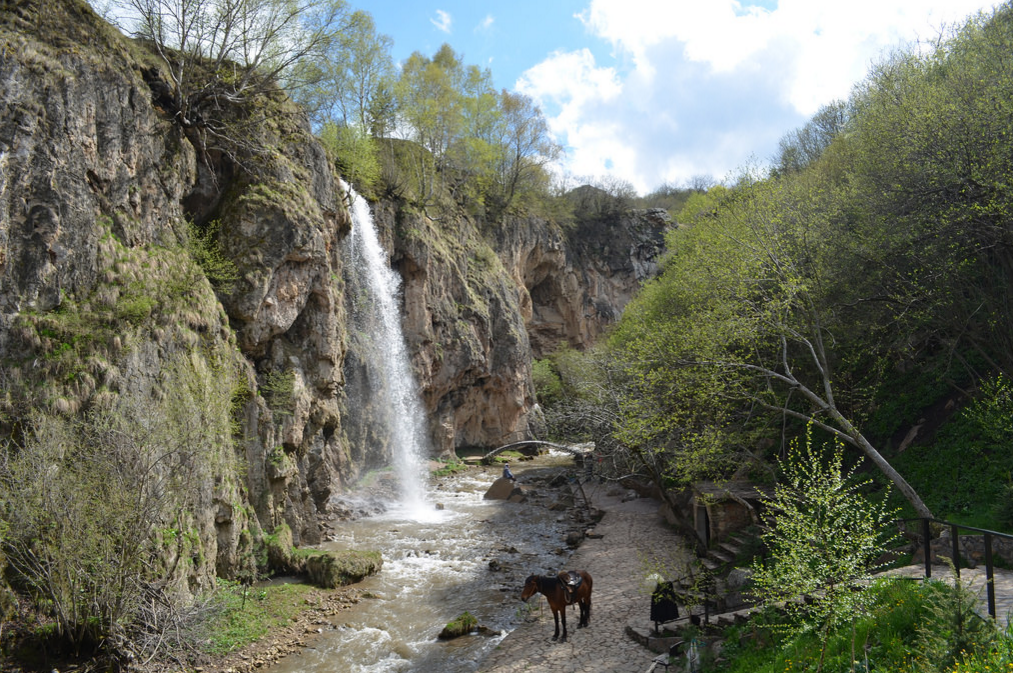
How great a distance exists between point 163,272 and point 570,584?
12.4 meters

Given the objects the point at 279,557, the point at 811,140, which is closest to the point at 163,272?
the point at 279,557

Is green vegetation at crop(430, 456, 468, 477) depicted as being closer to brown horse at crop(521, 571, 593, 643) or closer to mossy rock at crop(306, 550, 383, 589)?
mossy rock at crop(306, 550, 383, 589)

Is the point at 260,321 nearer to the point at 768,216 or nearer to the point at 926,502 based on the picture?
the point at 768,216

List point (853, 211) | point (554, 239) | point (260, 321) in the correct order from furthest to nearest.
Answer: point (554, 239)
point (260, 321)
point (853, 211)

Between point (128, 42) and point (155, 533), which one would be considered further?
point (128, 42)

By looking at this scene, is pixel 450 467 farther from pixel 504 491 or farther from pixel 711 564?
pixel 711 564

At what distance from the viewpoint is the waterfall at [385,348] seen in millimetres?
28703

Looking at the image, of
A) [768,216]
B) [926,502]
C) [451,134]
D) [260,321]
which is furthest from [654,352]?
[451,134]

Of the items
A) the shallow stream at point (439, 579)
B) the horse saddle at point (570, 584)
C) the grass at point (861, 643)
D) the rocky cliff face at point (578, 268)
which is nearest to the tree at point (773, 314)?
the horse saddle at point (570, 584)

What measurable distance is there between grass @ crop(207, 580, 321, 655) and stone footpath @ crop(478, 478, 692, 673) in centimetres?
517

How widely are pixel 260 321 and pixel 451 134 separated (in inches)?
1099

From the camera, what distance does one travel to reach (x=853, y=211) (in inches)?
668

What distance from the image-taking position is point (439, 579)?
16656 mm

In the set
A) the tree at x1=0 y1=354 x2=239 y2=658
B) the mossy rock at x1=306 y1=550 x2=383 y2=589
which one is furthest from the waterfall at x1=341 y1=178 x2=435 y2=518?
the tree at x1=0 y1=354 x2=239 y2=658
